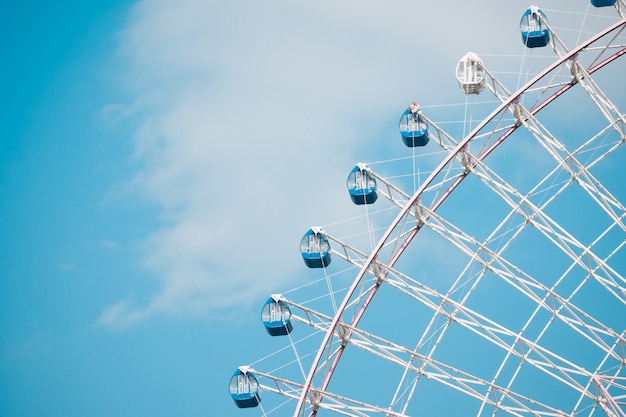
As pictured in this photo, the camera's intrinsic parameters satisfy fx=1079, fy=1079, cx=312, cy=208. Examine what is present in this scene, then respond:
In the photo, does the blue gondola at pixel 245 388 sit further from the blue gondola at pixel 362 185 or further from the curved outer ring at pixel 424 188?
the blue gondola at pixel 362 185

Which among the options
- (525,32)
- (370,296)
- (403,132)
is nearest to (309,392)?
(370,296)

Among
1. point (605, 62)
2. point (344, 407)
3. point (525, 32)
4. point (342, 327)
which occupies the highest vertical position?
point (525, 32)

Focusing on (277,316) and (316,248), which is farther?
(277,316)

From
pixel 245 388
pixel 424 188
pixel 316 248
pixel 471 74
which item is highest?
pixel 471 74

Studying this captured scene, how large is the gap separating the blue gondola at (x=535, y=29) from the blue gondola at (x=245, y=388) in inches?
497

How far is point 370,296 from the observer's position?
98.9 ft

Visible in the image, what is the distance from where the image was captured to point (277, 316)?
32.8 metres

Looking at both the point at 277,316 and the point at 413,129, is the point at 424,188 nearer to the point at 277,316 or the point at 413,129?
the point at 413,129

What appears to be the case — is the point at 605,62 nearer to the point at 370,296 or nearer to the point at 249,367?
the point at 370,296

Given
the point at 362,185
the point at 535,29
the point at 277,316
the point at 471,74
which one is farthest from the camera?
the point at 277,316

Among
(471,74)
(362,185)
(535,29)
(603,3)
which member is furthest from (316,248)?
(603,3)

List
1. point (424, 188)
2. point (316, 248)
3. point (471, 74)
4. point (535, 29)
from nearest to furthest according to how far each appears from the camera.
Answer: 1. point (424, 188)
2. point (535, 29)
3. point (471, 74)
4. point (316, 248)

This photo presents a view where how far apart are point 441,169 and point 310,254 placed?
19.4ft

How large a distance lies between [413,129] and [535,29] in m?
4.55
